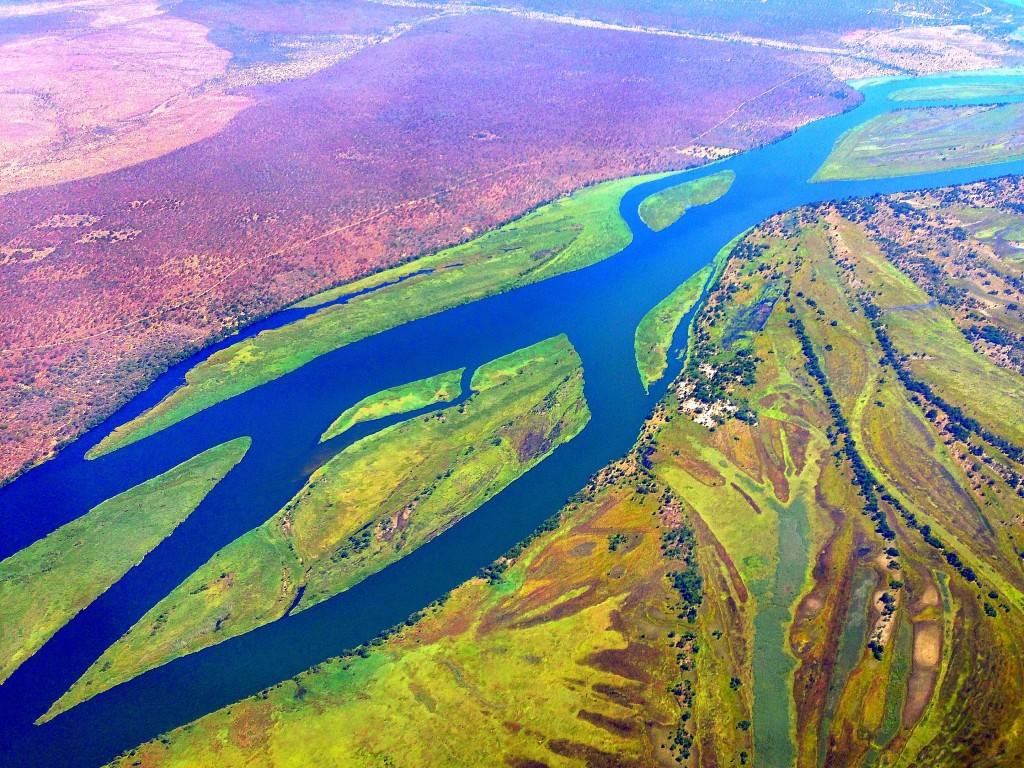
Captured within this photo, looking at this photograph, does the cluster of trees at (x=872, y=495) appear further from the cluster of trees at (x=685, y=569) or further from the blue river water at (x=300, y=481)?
the blue river water at (x=300, y=481)

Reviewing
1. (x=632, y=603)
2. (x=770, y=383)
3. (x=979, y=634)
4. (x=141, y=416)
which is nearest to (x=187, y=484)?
(x=141, y=416)

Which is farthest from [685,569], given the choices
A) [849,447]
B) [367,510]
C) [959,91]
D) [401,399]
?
[959,91]

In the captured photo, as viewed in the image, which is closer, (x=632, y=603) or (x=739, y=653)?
(x=739, y=653)

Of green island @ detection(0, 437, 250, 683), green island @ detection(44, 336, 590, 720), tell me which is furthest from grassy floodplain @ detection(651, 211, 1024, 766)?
green island @ detection(0, 437, 250, 683)

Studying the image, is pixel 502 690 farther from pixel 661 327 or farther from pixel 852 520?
Result: pixel 661 327

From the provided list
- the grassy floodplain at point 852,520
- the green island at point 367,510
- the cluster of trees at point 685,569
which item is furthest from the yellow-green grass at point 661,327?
the cluster of trees at point 685,569

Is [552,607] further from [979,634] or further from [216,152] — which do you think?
[216,152]
